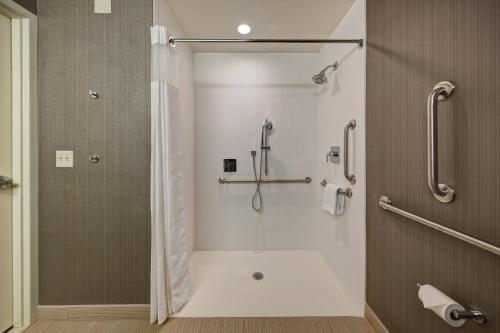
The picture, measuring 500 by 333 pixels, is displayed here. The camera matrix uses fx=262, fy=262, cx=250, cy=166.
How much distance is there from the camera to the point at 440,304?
3.37 ft

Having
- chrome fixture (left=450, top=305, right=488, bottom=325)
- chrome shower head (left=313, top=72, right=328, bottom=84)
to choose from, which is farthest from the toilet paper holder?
chrome shower head (left=313, top=72, right=328, bottom=84)

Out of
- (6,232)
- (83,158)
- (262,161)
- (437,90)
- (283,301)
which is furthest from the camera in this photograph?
(262,161)

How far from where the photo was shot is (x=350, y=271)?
2.14m

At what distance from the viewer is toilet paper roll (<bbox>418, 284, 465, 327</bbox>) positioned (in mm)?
986

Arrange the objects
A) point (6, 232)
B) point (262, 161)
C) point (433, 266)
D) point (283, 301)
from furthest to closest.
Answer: point (262, 161) → point (283, 301) → point (6, 232) → point (433, 266)

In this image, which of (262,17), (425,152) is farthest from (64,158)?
(425,152)

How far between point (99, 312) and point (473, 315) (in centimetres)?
214

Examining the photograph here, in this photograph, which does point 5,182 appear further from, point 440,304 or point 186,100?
point 440,304

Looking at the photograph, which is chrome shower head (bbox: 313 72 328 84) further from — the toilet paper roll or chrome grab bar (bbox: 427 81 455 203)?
the toilet paper roll

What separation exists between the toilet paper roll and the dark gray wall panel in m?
0.07

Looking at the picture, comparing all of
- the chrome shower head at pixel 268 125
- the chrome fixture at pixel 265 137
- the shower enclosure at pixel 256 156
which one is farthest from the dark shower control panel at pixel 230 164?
the chrome shower head at pixel 268 125

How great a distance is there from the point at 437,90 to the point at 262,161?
2162mm

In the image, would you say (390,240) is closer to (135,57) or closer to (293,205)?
(293,205)

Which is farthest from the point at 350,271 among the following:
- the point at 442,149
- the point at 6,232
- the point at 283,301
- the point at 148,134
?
the point at 6,232
